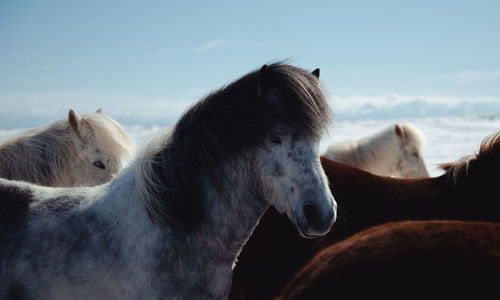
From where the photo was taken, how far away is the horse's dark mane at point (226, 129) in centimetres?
180

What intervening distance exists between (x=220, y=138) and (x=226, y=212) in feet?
1.28

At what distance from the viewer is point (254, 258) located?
8.25 feet

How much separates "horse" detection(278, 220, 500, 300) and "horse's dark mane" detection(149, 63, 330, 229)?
2.64 ft

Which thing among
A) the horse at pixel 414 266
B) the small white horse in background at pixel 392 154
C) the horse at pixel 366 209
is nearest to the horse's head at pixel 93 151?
the horse at pixel 366 209

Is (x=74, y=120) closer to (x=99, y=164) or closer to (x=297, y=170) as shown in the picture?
(x=99, y=164)

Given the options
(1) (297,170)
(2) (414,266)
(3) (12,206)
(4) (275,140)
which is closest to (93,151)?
(3) (12,206)

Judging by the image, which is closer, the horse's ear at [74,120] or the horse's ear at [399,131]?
the horse's ear at [74,120]

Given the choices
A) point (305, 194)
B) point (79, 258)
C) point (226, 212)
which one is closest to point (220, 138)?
point (226, 212)

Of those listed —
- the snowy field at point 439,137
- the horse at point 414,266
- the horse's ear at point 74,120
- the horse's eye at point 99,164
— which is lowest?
the snowy field at point 439,137

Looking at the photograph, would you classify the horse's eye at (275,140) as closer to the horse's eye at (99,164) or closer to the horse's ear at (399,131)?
the horse's eye at (99,164)

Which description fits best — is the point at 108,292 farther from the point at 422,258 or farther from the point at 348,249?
the point at 422,258

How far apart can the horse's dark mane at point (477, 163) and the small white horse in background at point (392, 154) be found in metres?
3.88

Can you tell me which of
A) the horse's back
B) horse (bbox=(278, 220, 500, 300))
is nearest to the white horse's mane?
the horse's back

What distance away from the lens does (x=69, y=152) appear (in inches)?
136
